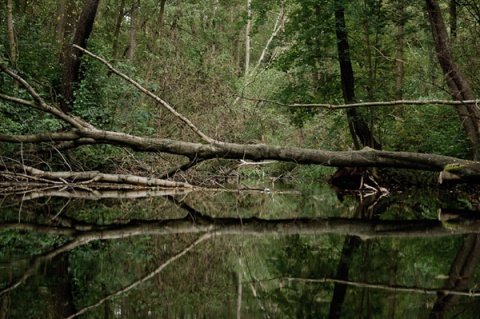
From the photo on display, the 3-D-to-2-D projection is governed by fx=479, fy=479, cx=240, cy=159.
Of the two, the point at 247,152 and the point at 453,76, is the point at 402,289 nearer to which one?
the point at 247,152

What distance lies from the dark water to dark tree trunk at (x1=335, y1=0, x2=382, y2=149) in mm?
7432

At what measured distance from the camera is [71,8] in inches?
668

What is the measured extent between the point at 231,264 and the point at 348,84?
11.7 metres

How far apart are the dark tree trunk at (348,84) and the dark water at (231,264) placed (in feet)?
24.4

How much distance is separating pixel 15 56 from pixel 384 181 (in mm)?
10920

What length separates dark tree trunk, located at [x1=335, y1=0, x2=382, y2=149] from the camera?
13773 millimetres

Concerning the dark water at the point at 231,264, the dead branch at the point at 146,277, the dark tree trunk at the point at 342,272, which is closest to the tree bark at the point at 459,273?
the dark water at the point at 231,264

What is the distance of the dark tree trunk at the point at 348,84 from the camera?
1377 cm

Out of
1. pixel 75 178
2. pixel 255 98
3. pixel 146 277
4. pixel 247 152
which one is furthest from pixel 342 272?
pixel 255 98

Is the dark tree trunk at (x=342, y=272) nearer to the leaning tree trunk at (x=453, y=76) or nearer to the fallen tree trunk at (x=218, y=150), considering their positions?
the fallen tree trunk at (x=218, y=150)

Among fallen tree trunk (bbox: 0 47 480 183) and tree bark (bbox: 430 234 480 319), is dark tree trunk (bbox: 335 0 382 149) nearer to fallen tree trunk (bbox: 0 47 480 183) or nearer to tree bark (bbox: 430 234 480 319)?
fallen tree trunk (bbox: 0 47 480 183)

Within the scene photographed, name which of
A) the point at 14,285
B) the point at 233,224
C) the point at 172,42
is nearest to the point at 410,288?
the point at 14,285

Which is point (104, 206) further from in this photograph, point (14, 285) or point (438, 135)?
point (438, 135)

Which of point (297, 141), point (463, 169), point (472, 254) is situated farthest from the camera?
point (297, 141)
